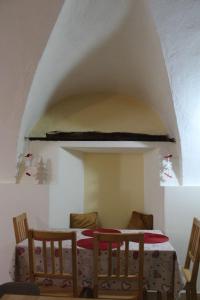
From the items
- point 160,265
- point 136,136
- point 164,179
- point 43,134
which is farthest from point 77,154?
point 160,265

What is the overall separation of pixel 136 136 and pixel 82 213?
4.18ft

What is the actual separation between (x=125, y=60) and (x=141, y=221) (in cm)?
202

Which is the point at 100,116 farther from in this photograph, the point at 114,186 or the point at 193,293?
the point at 193,293

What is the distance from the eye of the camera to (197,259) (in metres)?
2.77

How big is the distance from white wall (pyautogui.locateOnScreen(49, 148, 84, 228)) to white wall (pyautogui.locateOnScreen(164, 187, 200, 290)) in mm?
1251

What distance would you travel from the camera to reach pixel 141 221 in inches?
161

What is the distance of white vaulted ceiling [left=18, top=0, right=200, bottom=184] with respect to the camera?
259cm

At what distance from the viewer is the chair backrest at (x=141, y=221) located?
158 inches

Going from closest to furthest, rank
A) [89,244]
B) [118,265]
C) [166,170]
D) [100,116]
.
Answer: [118,265]
[89,244]
[166,170]
[100,116]

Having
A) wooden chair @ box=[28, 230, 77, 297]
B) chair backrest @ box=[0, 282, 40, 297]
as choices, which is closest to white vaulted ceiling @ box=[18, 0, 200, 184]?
wooden chair @ box=[28, 230, 77, 297]

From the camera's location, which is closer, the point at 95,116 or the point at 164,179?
the point at 164,179

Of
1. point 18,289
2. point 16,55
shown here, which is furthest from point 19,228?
point 16,55

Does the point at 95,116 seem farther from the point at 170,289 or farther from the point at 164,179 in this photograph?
the point at 170,289

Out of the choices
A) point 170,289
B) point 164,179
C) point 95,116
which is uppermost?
point 95,116
